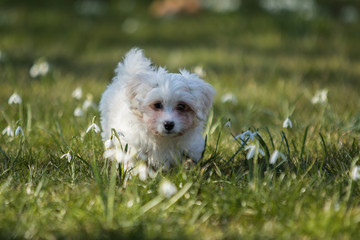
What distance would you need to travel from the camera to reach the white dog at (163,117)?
330 centimetres

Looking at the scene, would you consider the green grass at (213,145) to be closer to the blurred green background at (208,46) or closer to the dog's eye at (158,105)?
the blurred green background at (208,46)

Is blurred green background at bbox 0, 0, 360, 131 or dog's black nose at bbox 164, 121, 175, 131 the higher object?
dog's black nose at bbox 164, 121, 175, 131

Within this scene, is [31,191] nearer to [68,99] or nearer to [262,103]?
[68,99]

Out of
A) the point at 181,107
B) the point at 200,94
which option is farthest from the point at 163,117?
the point at 200,94

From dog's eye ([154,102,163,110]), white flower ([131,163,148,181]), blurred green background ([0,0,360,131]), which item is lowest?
blurred green background ([0,0,360,131])

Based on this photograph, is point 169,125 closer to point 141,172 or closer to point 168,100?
point 168,100

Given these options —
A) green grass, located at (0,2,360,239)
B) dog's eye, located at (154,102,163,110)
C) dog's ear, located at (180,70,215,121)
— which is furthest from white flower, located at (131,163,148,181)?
dog's ear, located at (180,70,215,121)

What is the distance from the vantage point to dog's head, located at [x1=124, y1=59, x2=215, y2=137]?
327 cm

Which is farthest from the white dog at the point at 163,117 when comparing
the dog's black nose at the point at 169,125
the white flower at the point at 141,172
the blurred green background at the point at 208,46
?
the blurred green background at the point at 208,46

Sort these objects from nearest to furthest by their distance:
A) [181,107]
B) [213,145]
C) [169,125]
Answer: [169,125] → [181,107] → [213,145]

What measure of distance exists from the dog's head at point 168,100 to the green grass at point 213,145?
0.30m

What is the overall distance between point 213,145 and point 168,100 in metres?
0.86

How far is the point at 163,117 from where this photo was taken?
3.25 m

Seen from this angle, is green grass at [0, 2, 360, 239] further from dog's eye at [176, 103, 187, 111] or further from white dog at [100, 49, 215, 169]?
dog's eye at [176, 103, 187, 111]
